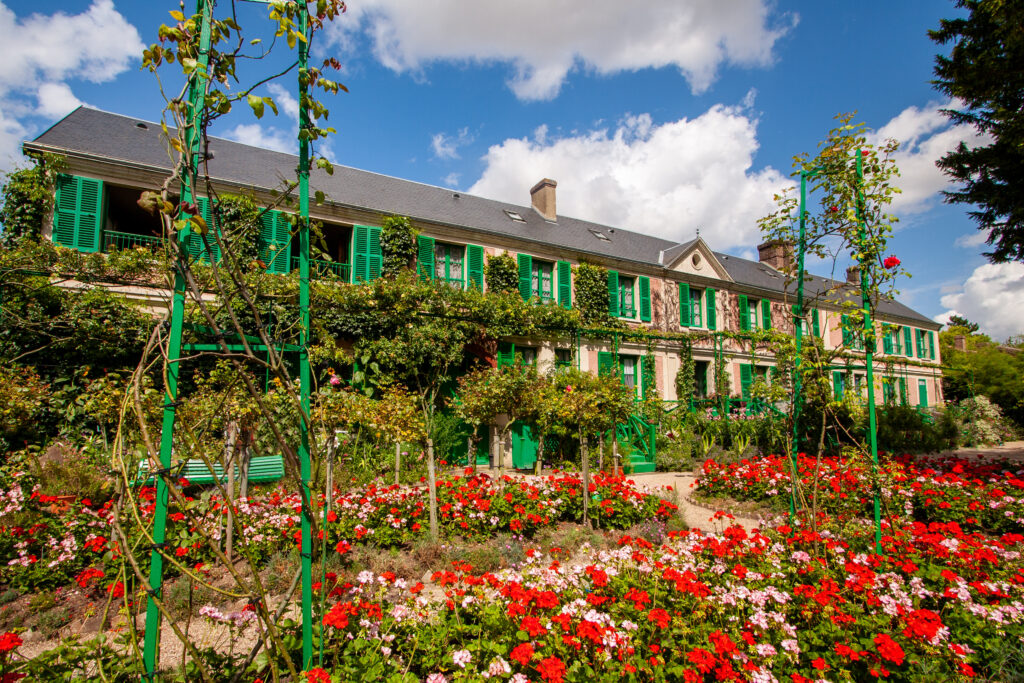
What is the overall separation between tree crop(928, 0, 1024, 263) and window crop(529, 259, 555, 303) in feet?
25.9

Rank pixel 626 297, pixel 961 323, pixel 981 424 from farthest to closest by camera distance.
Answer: pixel 961 323 < pixel 626 297 < pixel 981 424

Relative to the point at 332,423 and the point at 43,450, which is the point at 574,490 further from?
the point at 43,450

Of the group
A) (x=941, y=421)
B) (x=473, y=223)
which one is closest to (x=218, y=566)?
(x=473, y=223)

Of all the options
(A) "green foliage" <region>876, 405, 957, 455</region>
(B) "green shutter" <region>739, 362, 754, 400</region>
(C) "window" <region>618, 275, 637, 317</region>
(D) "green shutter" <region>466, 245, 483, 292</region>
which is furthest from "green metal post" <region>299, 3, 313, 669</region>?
(B) "green shutter" <region>739, 362, 754, 400</region>

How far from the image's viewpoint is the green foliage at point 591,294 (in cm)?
1313

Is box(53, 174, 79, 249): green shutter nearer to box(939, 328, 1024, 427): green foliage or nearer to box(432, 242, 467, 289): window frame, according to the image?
box(432, 242, 467, 289): window frame

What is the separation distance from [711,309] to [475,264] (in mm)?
8534

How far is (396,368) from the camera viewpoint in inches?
373

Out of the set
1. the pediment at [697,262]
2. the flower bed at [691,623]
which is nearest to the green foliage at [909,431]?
the pediment at [697,262]

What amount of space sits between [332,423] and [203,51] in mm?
3464

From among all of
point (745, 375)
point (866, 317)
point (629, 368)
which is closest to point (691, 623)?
point (866, 317)

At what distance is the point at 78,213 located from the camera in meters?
8.38

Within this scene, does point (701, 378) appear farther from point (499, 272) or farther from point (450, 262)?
point (450, 262)

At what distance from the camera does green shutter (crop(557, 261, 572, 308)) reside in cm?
1301
